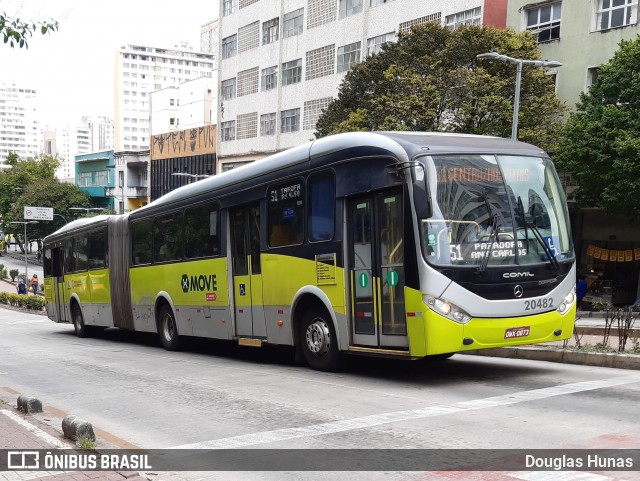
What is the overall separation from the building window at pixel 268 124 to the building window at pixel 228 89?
509 centimetres

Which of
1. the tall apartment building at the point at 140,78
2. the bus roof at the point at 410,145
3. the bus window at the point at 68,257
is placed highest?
the tall apartment building at the point at 140,78

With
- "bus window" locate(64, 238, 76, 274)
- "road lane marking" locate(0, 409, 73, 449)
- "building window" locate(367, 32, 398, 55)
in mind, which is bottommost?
"road lane marking" locate(0, 409, 73, 449)

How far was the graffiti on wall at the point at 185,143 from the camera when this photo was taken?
63.8 m

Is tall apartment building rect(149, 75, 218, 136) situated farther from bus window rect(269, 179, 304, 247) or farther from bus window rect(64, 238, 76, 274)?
bus window rect(269, 179, 304, 247)

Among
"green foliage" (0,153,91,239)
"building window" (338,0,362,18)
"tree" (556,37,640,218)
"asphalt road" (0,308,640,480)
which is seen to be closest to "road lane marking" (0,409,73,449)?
"asphalt road" (0,308,640,480)

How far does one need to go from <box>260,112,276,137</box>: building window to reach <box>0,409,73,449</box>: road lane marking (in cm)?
4246

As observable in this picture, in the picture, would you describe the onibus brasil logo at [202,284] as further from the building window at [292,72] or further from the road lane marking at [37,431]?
the building window at [292,72]

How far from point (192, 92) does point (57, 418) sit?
290ft

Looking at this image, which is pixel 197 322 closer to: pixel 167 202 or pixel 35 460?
pixel 167 202

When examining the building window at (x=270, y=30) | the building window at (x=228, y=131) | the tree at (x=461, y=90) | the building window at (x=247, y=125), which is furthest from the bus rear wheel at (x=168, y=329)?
the building window at (x=228, y=131)

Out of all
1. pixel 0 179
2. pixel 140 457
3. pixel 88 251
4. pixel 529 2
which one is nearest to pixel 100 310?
pixel 88 251

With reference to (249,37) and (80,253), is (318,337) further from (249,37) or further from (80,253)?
(249,37)

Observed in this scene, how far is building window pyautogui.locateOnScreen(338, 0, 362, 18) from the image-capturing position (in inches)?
1672

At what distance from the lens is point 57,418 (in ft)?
26.2
